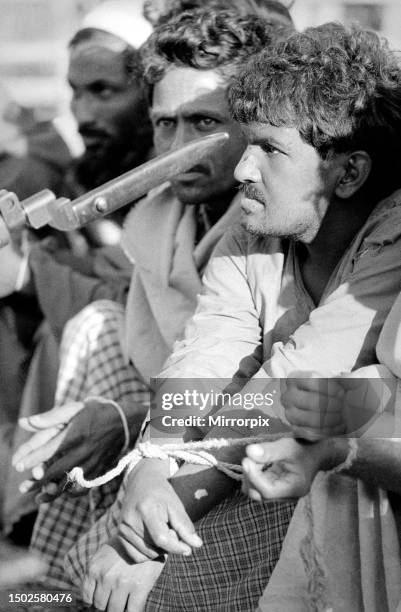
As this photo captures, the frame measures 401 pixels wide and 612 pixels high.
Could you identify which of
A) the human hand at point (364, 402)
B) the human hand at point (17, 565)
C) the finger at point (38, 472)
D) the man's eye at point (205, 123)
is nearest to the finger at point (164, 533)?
the human hand at point (364, 402)

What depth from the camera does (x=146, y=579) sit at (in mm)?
1215

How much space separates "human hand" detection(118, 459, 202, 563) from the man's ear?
1.57 feet

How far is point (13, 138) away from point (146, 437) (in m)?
1.63

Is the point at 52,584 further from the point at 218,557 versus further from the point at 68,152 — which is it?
the point at 68,152

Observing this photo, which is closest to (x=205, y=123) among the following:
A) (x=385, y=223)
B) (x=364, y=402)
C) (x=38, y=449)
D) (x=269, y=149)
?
(x=269, y=149)

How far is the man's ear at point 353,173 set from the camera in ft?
4.28

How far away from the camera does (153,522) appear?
110cm

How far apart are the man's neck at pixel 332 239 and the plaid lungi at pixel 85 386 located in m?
0.50

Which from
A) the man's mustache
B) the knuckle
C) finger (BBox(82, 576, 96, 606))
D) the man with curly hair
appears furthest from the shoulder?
finger (BBox(82, 576, 96, 606))

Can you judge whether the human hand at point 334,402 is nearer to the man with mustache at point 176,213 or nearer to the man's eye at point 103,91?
the man with mustache at point 176,213

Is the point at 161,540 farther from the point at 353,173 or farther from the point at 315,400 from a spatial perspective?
the point at 353,173

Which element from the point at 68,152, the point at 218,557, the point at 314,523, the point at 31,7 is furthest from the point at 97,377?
the point at 31,7

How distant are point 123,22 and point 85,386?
97 centimetres

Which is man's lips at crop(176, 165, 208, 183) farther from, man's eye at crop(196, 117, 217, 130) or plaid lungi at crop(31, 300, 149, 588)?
plaid lungi at crop(31, 300, 149, 588)
